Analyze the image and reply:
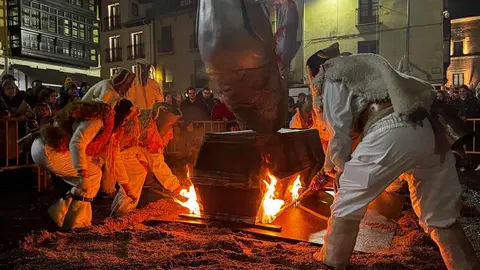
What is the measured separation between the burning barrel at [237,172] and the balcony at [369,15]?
18.9m

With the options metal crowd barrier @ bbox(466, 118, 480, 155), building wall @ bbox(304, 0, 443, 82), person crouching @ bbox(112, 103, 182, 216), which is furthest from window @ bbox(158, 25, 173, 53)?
person crouching @ bbox(112, 103, 182, 216)

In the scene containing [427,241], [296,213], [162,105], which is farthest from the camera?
[162,105]

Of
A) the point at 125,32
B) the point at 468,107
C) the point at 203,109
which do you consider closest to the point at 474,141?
the point at 468,107

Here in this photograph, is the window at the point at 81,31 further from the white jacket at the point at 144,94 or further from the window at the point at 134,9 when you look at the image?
the white jacket at the point at 144,94

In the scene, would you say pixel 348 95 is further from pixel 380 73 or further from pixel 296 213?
pixel 296 213

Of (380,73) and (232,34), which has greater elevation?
(232,34)

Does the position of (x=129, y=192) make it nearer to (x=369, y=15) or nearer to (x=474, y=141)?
(x=474, y=141)

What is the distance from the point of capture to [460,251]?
3062 millimetres

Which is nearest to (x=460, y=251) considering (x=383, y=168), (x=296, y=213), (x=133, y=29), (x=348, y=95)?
(x=383, y=168)

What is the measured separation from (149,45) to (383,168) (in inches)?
1257

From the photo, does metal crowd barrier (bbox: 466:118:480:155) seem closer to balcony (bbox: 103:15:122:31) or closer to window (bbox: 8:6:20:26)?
window (bbox: 8:6:20:26)

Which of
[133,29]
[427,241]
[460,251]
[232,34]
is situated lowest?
[427,241]

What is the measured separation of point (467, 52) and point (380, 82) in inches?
1075

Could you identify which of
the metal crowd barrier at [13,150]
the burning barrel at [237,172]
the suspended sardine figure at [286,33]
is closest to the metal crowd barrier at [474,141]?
the suspended sardine figure at [286,33]
